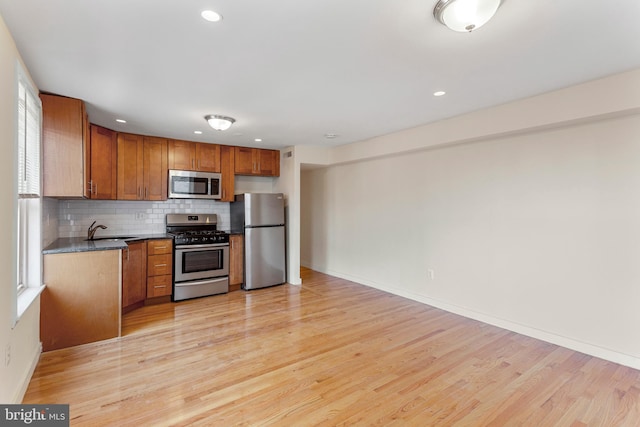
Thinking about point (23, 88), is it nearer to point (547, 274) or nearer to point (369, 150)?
point (369, 150)

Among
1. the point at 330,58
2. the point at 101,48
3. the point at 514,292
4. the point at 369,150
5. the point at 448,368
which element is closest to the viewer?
the point at 101,48

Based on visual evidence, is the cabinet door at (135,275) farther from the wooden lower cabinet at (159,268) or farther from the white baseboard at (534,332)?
the white baseboard at (534,332)

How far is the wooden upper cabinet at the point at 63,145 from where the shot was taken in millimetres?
2855

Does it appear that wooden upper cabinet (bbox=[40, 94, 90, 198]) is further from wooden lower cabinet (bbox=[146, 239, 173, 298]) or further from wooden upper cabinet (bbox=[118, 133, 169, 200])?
wooden lower cabinet (bbox=[146, 239, 173, 298])

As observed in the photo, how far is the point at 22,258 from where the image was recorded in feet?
8.50

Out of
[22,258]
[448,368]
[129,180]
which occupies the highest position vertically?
[129,180]

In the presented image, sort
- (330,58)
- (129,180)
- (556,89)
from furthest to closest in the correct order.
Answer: (129,180)
(556,89)
(330,58)

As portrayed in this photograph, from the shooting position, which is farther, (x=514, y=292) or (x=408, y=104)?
(x=514, y=292)

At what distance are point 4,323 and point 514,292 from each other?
436 cm

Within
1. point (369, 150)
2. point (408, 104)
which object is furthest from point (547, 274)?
point (369, 150)

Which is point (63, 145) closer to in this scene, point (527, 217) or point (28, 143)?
point (28, 143)

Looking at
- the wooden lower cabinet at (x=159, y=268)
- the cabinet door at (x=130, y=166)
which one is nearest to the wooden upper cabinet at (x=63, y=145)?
the cabinet door at (x=130, y=166)

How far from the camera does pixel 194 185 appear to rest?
475 centimetres

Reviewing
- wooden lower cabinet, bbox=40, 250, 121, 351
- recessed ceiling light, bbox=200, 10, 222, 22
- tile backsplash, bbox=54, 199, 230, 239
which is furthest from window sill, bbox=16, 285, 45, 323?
recessed ceiling light, bbox=200, 10, 222, 22
